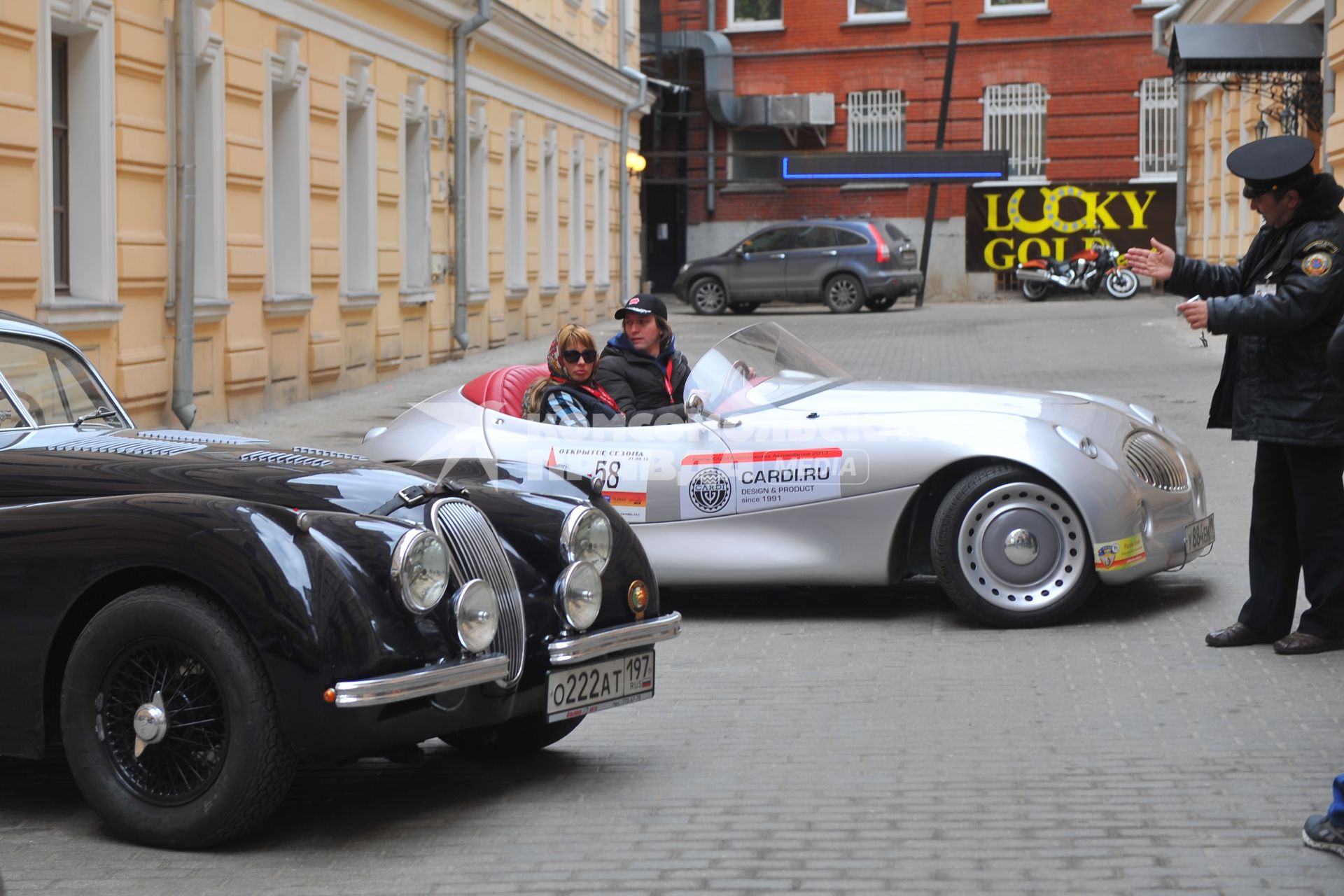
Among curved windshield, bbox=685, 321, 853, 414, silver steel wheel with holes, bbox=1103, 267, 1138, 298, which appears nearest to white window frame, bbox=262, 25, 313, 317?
curved windshield, bbox=685, 321, 853, 414

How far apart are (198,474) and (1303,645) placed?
413cm

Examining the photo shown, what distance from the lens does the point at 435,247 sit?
72.0ft

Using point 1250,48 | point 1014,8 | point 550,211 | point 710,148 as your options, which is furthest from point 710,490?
point 710,148

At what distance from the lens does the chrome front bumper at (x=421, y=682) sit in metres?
4.23

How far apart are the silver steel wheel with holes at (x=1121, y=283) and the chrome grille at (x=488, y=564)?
105 ft

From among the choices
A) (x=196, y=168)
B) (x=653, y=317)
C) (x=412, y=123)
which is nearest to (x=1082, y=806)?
(x=653, y=317)

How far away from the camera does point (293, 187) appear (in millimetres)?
17250

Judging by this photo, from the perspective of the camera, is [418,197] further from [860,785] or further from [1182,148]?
[860,785]

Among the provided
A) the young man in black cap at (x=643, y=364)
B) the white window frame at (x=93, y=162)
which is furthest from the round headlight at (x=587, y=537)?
the white window frame at (x=93, y=162)

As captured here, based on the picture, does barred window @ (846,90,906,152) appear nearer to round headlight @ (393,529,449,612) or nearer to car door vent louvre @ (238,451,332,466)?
car door vent louvre @ (238,451,332,466)

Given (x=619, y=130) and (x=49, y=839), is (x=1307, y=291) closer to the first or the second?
(x=49, y=839)

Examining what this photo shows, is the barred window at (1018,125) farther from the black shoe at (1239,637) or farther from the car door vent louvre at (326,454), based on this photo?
the car door vent louvre at (326,454)

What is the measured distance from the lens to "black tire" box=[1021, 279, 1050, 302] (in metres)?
36.6

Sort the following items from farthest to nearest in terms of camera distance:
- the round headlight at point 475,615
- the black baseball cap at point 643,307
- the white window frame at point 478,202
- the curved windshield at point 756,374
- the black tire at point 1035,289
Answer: the black tire at point 1035,289 → the white window frame at point 478,202 → the black baseball cap at point 643,307 → the curved windshield at point 756,374 → the round headlight at point 475,615
